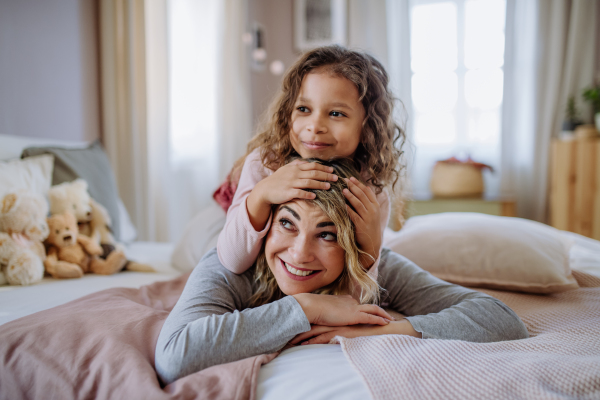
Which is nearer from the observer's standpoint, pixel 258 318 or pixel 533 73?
pixel 258 318

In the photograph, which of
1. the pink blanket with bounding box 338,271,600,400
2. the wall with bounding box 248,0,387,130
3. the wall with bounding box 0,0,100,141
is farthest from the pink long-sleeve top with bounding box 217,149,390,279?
the wall with bounding box 248,0,387,130

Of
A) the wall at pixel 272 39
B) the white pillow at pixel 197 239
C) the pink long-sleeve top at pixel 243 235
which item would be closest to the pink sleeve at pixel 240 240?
the pink long-sleeve top at pixel 243 235

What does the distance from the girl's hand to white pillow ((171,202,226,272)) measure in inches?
28.0

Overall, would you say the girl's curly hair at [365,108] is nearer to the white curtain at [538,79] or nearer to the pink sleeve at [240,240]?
the pink sleeve at [240,240]

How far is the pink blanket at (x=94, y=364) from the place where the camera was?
0.64 m

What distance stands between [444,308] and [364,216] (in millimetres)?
320

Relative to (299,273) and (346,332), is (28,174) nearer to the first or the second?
(299,273)

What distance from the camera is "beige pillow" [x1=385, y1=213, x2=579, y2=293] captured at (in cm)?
120

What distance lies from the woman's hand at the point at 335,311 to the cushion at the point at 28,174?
3.45 ft

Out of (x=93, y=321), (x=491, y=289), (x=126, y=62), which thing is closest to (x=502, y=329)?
(x=491, y=289)

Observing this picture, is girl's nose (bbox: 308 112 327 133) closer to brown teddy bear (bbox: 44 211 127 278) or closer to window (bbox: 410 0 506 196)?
brown teddy bear (bbox: 44 211 127 278)

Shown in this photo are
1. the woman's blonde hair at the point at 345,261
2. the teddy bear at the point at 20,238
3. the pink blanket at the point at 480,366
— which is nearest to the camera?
the pink blanket at the point at 480,366

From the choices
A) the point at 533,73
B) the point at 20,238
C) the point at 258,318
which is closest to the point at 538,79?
the point at 533,73

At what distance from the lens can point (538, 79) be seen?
3025mm
